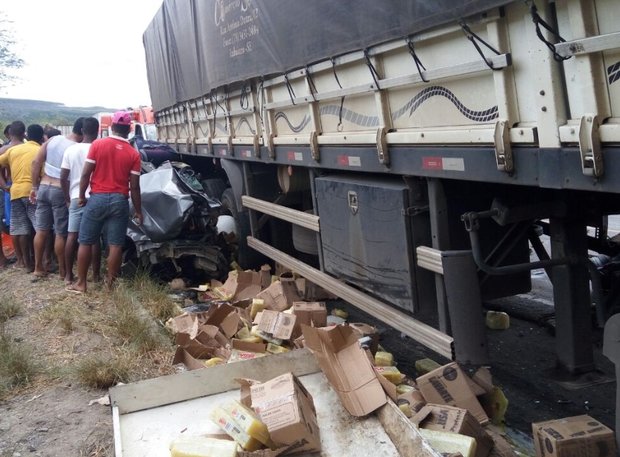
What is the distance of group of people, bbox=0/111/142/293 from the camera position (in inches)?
246

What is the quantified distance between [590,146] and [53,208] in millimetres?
6173

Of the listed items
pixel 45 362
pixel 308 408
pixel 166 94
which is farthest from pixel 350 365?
pixel 166 94

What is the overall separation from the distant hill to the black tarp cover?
95.8 feet

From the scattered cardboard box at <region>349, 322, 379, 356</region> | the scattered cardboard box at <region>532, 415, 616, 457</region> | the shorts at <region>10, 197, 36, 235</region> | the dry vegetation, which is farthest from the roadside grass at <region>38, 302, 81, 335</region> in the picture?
the scattered cardboard box at <region>532, 415, 616, 457</region>

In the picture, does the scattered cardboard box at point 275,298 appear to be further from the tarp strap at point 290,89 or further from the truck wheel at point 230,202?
the tarp strap at point 290,89

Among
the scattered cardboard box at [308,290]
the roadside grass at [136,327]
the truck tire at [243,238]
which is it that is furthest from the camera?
the truck tire at [243,238]

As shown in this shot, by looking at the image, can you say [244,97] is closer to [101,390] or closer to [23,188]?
[101,390]

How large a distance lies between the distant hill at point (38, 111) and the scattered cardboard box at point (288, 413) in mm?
34870

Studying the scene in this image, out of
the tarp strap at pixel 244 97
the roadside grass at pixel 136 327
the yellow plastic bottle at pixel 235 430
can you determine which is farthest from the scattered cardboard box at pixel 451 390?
the tarp strap at pixel 244 97

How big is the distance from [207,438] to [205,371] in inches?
24.9

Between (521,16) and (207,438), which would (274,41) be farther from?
(207,438)

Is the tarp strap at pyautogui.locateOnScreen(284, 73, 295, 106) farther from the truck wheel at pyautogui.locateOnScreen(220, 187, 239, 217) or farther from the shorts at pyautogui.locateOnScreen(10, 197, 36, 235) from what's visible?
the shorts at pyautogui.locateOnScreen(10, 197, 36, 235)

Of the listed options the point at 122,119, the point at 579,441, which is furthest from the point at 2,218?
the point at 579,441

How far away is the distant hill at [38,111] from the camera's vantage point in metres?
38.1
